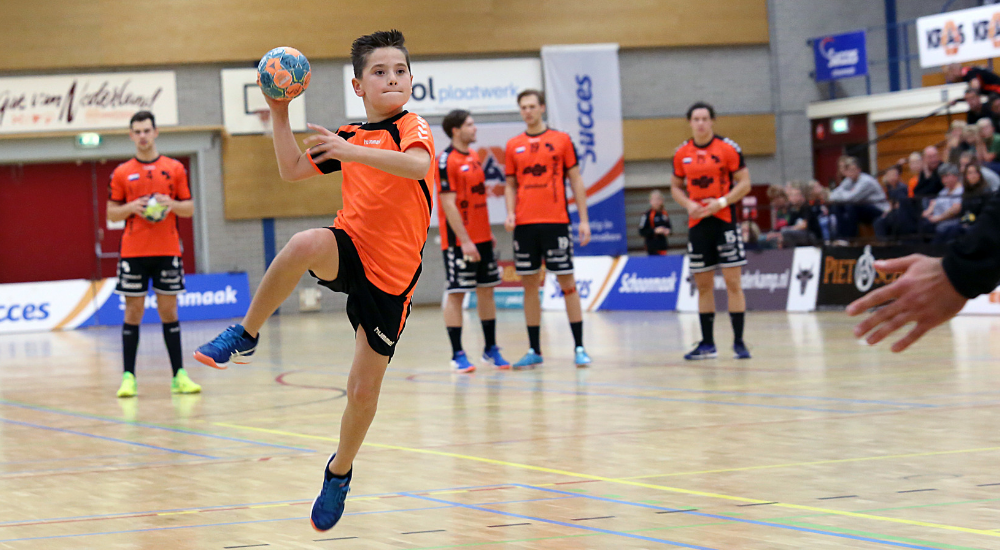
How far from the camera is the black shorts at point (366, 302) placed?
3707 mm

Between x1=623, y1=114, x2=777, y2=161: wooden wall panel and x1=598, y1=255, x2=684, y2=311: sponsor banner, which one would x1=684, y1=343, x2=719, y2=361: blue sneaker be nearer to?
x1=598, y1=255, x2=684, y2=311: sponsor banner

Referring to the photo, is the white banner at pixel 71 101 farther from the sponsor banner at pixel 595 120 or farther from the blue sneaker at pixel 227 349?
the blue sneaker at pixel 227 349

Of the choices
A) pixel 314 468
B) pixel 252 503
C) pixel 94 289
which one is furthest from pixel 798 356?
pixel 94 289

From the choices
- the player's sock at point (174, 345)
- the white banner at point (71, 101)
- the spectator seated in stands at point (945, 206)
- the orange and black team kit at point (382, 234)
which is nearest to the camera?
the orange and black team kit at point (382, 234)

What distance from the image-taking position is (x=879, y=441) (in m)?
4.95

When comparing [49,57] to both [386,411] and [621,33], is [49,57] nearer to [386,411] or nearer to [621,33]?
[621,33]

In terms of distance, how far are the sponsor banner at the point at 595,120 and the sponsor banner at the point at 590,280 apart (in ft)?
14.2

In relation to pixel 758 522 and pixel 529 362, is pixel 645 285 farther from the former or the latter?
pixel 758 522

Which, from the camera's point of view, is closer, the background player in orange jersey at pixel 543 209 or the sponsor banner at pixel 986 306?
the background player in orange jersey at pixel 543 209

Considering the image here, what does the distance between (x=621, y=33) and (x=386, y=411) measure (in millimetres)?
17870

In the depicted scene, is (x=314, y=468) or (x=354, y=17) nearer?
(x=314, y=468)

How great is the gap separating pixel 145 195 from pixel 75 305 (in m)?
11.9

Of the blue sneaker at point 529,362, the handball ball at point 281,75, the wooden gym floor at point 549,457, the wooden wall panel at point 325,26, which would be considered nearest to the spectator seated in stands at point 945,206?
the wooden gym floor at point 549,457

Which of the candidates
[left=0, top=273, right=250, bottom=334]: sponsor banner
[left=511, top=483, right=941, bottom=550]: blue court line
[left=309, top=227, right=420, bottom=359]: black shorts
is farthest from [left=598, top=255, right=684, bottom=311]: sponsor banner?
[left=309, top=227, right=420, bottom=359]: black shorts
